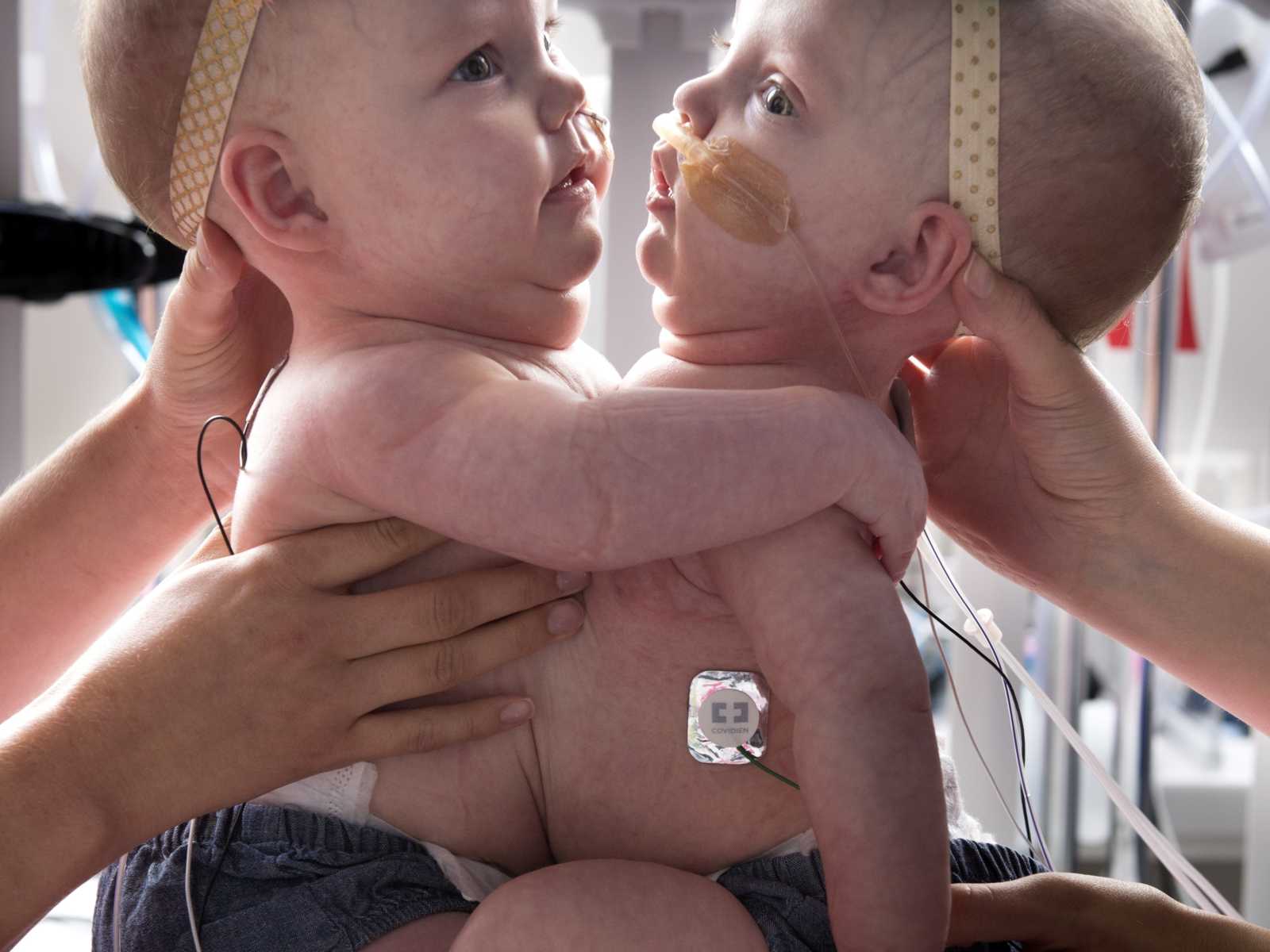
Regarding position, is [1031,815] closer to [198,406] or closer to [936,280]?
[936,280]

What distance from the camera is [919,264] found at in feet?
3.17

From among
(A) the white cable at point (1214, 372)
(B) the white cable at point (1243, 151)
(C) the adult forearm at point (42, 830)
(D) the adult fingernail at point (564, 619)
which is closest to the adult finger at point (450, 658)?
(D) the adult fingernail at point (564, 619)

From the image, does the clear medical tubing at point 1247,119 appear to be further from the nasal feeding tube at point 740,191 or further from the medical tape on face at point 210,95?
the medical tape on face at point 210,95

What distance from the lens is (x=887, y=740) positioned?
0.83m

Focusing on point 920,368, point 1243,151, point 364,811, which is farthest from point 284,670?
point 1243,151

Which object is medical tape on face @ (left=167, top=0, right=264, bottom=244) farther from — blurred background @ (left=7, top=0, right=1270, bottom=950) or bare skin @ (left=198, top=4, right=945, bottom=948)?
blurred background @ (left=7, top=0, right=1270, bottom=950)

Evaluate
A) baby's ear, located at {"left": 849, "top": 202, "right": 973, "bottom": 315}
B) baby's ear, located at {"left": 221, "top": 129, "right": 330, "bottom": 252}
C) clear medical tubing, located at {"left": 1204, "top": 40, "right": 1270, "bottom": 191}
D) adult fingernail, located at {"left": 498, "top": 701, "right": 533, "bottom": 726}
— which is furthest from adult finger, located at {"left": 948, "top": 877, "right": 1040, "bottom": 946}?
clear medical tubing, located at {"left": 1204, "top": 40, "right": 1270, "bottom": 191}

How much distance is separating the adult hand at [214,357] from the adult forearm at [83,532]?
0.09ft

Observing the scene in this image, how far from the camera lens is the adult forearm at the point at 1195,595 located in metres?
1.10

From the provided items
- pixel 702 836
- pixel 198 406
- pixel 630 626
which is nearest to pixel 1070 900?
pixel 702 836

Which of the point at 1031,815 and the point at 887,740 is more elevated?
the point at 887,740

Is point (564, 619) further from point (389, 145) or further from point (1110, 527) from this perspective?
point (1110, 527)

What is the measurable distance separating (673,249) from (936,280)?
0.72ft

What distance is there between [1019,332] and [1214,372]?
1.78 metres
